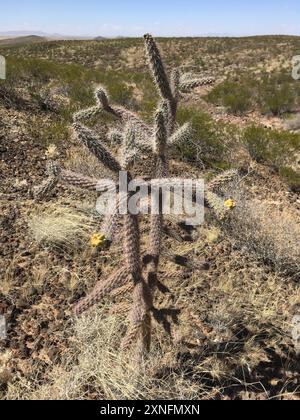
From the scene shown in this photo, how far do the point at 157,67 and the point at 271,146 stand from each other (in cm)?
442

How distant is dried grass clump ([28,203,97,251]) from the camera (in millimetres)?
3926

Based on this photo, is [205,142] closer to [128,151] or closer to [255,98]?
[128,151]

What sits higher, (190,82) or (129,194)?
(190,82)

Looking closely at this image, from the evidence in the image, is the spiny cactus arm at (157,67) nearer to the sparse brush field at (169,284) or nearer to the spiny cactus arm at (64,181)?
the sparse brush field at (169,284)

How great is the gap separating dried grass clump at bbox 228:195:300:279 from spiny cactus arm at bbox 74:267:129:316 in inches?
63.7

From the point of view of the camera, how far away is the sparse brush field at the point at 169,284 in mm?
2674

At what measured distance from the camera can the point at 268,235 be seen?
13.6 ft

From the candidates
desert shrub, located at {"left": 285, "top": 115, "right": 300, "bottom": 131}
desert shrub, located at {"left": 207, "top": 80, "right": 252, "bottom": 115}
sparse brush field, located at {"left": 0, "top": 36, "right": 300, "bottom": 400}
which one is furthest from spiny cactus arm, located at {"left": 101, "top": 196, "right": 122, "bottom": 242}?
desert shrub, located at {"left": 207, "top": 80, "right": 252, "bottom": 115}

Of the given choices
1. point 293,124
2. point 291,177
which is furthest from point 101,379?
point 293,124

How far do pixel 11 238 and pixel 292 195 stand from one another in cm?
353
